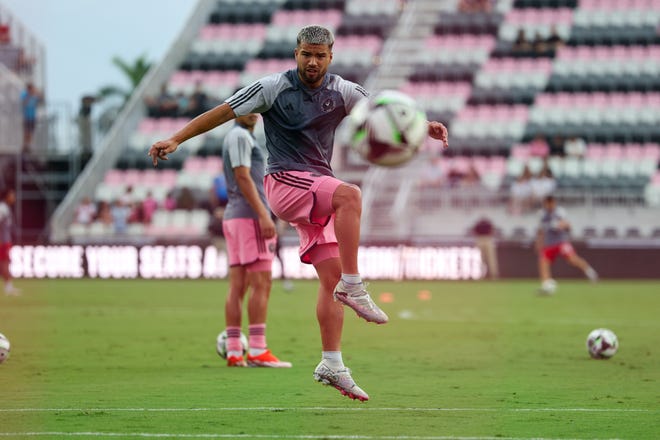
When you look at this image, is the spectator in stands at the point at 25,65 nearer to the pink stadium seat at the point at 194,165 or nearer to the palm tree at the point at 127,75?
the pink stadium seat at the point at 194,165

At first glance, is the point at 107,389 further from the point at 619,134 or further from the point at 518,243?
the point at 619,134

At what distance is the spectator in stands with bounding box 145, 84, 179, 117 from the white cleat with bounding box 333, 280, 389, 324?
31.7m

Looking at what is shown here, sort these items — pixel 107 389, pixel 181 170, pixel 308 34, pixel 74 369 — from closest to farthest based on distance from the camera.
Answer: pixel 308 34, pixel 107 389, pixel 74 369, pixel 181 170

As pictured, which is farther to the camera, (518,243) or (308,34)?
(518,243)

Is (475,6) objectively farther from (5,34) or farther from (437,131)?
(437,131)

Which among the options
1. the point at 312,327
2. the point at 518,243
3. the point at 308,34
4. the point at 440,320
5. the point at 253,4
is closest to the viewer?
the point at 308,34

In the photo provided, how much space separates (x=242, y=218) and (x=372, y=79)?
1092 inches

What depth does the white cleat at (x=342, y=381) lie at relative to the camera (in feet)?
25.8

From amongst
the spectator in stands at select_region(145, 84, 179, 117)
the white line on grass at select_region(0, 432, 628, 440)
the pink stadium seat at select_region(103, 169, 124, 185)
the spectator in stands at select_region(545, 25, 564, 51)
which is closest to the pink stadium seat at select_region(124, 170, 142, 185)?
the pink stadium seat at select_region(103, 169, 124, 185)

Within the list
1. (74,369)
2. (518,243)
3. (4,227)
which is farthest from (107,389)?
(518,243)

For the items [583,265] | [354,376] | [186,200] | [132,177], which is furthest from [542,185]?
[354,376]

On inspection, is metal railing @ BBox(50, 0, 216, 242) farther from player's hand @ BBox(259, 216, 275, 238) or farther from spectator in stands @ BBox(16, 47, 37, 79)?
player's hand @ BBox(259, 216, 275, 238)

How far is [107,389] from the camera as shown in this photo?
9.16 meters

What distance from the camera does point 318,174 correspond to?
816 centimetres
